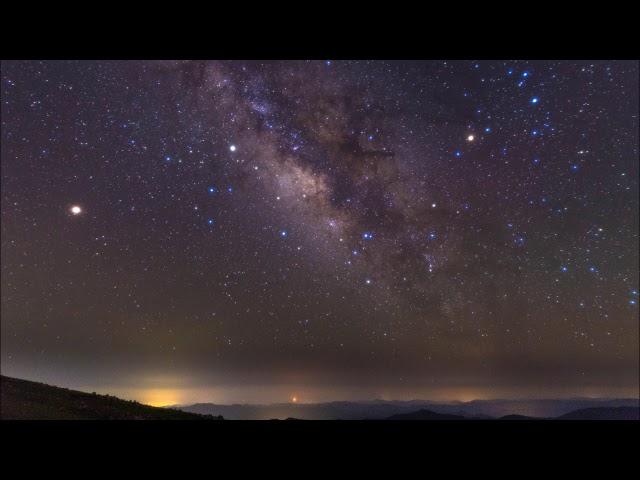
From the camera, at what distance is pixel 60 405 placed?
470 cm

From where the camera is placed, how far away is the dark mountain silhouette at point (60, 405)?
3.34 metres

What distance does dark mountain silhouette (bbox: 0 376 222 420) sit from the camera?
3.34m
